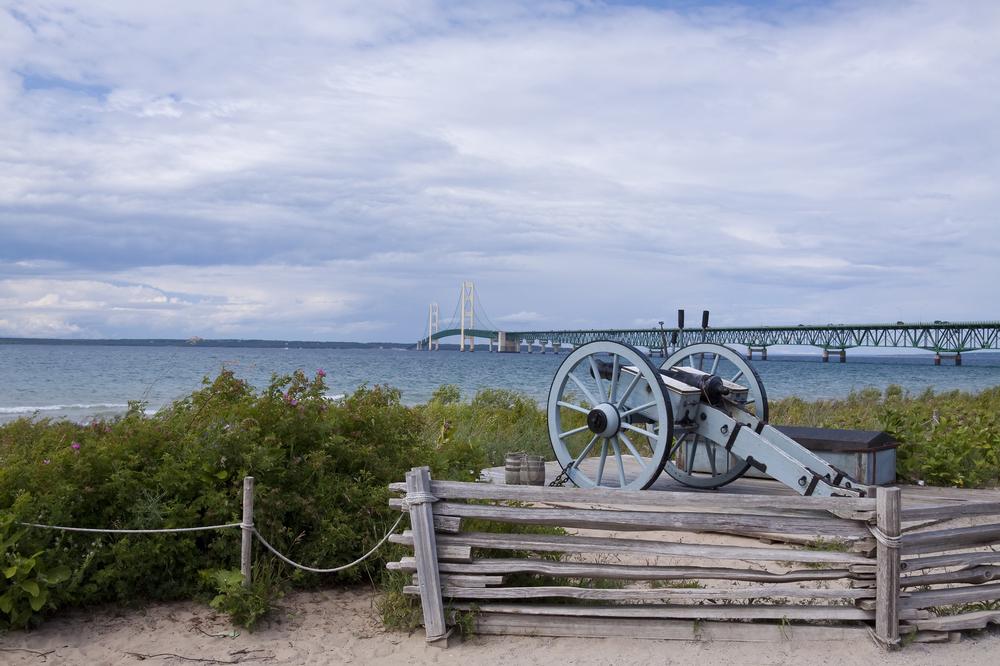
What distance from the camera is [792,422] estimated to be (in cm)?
1502

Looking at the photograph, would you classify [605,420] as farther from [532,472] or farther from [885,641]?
[885,641]

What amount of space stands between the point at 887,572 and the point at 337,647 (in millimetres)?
3298

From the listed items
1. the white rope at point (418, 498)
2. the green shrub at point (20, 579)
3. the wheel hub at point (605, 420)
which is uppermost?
the wheel hub at point (605, 420)

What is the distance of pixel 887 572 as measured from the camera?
5102 mm

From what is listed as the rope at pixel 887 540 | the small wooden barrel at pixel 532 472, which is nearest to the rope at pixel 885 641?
the rope at pixel 887 540

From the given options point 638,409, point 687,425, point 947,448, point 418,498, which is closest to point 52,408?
point 638,409

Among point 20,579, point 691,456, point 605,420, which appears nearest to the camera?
point 20,579

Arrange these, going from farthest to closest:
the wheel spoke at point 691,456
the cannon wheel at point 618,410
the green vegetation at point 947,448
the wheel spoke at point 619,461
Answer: the green vegetation at point 947,448
the wheel spoke at point 691,456
the wheel spoke at point 619,461
the cannon wheel at point 618,410

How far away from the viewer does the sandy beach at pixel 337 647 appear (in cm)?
491

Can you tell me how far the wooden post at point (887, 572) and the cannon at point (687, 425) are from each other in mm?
1387

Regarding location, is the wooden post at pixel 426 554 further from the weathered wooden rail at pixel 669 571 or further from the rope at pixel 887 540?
the rope at pixel 887 540

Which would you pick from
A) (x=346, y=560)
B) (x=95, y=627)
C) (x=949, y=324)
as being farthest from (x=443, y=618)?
(x=949, y=324)

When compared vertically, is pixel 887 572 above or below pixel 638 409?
below

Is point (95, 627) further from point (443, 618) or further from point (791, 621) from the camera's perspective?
point (791, 621)
